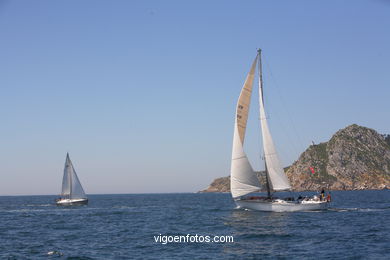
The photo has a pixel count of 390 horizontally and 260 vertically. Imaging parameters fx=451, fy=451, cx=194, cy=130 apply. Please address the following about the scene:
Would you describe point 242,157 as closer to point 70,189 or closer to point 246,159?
point 246,159

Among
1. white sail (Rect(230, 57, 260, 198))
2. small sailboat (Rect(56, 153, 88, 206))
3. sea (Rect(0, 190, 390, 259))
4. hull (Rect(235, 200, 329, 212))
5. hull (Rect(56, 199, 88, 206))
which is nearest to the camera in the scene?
sea (Rect(0, 190, 390, 259))

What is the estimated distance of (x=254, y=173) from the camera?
58719 mm

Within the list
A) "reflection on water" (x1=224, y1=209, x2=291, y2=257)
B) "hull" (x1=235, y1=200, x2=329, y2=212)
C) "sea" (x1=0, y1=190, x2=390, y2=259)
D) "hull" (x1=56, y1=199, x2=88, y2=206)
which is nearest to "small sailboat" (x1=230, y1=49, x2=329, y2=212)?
"hull" (x1=235, y1=200, x2=329, y2=212)

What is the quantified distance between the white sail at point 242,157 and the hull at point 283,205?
6.19 feet

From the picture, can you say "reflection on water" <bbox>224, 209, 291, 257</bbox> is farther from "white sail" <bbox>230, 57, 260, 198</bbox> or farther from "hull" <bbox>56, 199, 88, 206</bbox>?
"hull" <bbox>56, 199, 88, 206</bbox>

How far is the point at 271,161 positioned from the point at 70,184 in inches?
2082

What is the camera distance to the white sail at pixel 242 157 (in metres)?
58.1

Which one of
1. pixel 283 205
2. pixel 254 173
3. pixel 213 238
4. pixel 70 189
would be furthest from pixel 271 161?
pixel 70 189

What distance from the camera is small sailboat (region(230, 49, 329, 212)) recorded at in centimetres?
5791

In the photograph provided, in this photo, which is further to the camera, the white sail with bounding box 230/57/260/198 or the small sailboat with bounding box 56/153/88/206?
the small sailboat with bounding box 56/153/88/206

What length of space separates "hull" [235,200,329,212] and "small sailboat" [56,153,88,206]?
49.0 meters

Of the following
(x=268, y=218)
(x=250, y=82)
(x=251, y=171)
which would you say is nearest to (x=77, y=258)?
(x=268, y=218)

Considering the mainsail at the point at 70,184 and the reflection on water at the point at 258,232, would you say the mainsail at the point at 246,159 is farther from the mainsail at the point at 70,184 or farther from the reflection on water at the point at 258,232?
the mainsail at the point at 70,184

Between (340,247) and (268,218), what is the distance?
19317 mm
